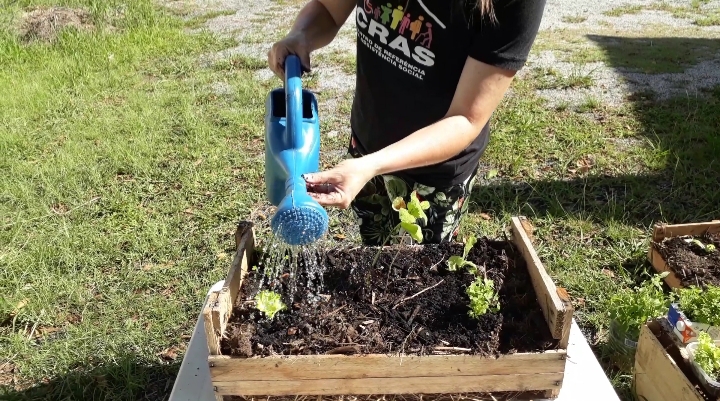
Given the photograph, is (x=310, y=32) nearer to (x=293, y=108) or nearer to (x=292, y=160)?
(x=293, y=108)

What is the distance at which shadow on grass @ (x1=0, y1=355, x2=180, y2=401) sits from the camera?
238 centimetres

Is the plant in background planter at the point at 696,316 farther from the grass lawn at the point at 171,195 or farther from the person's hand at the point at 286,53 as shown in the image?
the person's hand at the point at 286,53

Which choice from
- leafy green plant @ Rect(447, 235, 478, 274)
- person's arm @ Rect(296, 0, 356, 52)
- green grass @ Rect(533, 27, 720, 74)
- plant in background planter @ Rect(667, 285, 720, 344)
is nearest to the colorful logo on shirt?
person's arm @ Rect(296, 0, 356, 52)

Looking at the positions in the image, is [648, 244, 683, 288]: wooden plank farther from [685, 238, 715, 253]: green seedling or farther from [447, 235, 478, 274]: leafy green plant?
[447, 235, 478, 274]: leafy green plant

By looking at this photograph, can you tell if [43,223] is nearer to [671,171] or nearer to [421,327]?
[421,327]

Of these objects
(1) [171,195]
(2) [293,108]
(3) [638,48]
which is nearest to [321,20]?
(2) [293,108]

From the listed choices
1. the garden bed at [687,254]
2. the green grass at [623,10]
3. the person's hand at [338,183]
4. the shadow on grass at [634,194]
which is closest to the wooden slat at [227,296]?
the person's hand at [338,183]

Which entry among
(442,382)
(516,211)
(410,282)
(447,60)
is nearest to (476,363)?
(442,382)

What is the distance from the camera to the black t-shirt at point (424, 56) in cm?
144

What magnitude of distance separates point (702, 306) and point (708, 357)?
26 cm

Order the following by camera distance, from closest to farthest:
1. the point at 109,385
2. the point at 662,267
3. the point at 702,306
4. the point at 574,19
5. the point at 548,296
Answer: the point at 548,296
the point at 702,306
the point at 109,385
the point at 662,267
the point at 574,19

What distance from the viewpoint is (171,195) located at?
12.1ft

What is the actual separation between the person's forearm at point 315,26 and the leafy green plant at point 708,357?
1.46 m

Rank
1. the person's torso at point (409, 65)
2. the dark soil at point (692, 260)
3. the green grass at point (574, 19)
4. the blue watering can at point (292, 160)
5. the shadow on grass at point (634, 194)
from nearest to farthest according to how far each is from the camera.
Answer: the blue watering can at point (292, 160) → the person's torso at point (409, 65) → the dark soil at point (692, 260) → the shadow on grass at point (634, 194) → the green grass at point (574, 19)
